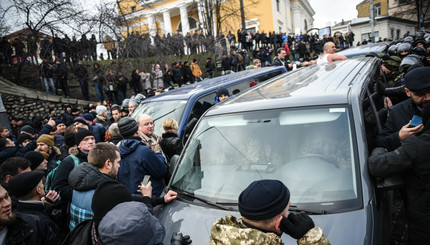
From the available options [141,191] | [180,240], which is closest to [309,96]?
[180,240]

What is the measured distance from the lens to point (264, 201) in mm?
1436

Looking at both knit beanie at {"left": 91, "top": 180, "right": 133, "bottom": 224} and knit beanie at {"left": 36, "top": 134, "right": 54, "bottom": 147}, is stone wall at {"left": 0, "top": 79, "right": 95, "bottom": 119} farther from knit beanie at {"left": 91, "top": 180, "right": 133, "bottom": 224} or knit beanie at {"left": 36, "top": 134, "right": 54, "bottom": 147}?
knit beanie at {"left": 91, "top": 180, "right": 133, "bottom": 224}

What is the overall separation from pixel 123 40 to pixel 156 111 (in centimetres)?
1163

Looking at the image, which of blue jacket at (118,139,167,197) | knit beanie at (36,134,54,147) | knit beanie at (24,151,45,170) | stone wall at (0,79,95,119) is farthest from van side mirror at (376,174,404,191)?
stone wall at (0,79,95,119)

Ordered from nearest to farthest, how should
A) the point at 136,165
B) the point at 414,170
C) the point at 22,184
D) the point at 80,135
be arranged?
the point at 414,170
the point at 22,184
the point at 136,165
the point at 80,135

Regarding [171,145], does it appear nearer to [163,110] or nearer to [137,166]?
[137,166]

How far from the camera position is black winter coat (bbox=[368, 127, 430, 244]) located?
212cm

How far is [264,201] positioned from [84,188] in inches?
77.3

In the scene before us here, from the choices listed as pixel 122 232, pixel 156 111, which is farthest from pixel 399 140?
pixel 156 111

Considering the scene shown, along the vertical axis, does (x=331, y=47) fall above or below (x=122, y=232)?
above

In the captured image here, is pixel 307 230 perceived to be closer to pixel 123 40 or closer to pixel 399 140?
pixel 399 140

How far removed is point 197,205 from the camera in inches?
96.0

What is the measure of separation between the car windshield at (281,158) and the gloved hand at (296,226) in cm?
69

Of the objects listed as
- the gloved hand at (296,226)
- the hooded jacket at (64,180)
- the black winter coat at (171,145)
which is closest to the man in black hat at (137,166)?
the hooded jacket at (64,180)
